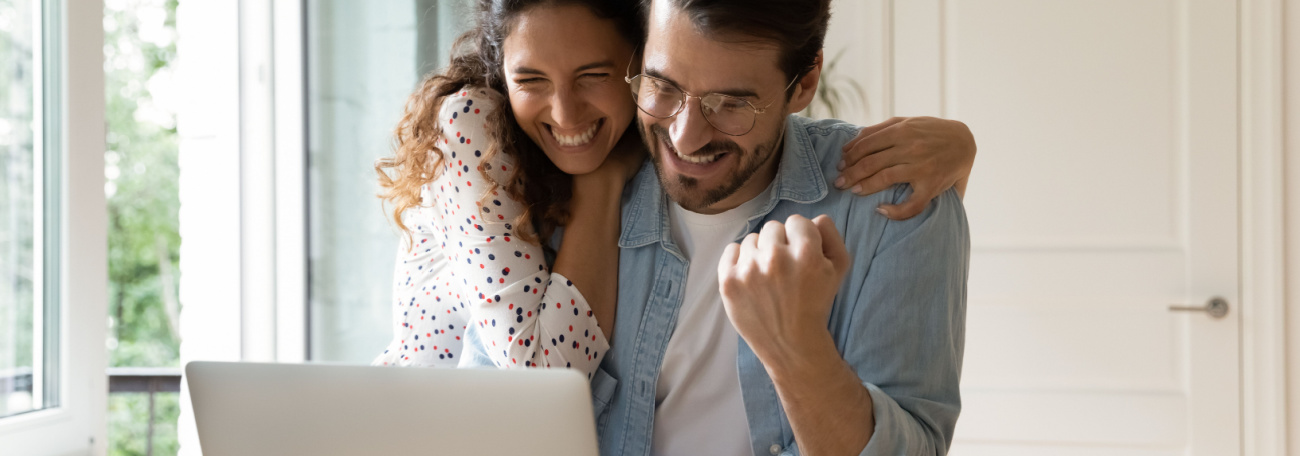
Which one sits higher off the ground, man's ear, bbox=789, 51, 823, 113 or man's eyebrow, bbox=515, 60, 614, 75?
man's eyebrow, bbox=515, 60, 614, 75

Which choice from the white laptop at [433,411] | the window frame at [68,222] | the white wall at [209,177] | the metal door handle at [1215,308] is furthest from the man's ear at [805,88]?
the white wall at [209,177]

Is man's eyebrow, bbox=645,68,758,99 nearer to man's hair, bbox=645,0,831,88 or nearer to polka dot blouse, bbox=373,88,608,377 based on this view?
man's hair, bbox=645,0,831,88

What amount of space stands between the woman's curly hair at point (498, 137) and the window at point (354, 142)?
3.99 feet

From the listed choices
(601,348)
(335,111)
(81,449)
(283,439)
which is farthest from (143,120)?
(283,439)

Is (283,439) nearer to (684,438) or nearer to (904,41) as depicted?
(684,438)

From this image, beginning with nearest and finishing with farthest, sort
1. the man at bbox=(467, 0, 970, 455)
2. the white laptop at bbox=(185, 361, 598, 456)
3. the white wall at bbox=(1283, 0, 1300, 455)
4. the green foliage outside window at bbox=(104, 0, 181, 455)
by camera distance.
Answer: the white laptop at bbox=(185, 361, 598, 456)
the man at bbox=(467, 0, 970, 455)
the white wall at bbox=(1283, 0, 1300, 455)
the green foliage outside window at bbox=(104, 0, 181, 455)

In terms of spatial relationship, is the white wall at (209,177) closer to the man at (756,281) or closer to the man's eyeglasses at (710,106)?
the man at (756,281)

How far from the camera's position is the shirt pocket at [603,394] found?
1.26 metres

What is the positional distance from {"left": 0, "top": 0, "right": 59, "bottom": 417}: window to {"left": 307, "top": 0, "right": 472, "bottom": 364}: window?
0.99 m

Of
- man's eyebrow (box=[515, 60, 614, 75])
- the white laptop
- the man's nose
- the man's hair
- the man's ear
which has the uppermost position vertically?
the man's hair

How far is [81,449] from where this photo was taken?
1.69m

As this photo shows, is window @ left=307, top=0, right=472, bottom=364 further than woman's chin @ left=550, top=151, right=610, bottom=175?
Yes

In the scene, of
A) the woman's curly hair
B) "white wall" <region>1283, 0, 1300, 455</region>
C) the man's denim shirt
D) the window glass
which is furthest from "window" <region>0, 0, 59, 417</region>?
"white wall" <region>1283, 0, 1300, 455</region>

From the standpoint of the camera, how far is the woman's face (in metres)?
1.21
